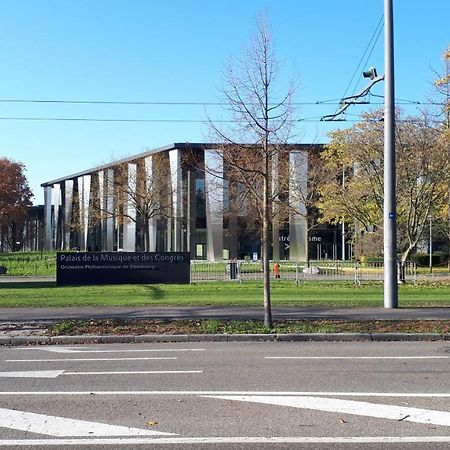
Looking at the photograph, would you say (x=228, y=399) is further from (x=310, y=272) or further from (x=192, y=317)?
(x=310, y=272)

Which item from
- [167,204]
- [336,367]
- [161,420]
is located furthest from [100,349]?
[167,204]

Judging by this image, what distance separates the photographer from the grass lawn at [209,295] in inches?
801

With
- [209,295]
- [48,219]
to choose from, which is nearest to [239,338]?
[209,295]

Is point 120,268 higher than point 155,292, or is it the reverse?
point 120,268

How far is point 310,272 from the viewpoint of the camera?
34031 mm

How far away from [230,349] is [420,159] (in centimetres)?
2403

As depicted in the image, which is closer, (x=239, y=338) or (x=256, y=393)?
(x=256, y=393)

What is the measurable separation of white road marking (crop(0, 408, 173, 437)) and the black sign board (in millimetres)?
22334

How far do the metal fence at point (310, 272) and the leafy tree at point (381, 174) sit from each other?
4288 mm

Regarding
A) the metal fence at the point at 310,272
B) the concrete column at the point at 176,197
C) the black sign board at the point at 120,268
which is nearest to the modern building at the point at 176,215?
the concrete column at the point at 176,197

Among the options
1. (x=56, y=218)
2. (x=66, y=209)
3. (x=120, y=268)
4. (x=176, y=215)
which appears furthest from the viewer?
(x=56, y=218)

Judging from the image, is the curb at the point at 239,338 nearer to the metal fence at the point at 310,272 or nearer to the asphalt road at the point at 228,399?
the asphalt road at the point at 228,399

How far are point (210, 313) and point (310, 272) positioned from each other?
57.3 ft

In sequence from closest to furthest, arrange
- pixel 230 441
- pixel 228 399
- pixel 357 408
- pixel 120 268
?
pixel 230 441 < pixel 357 408 < pixel 228 399 < pixel 120 268
